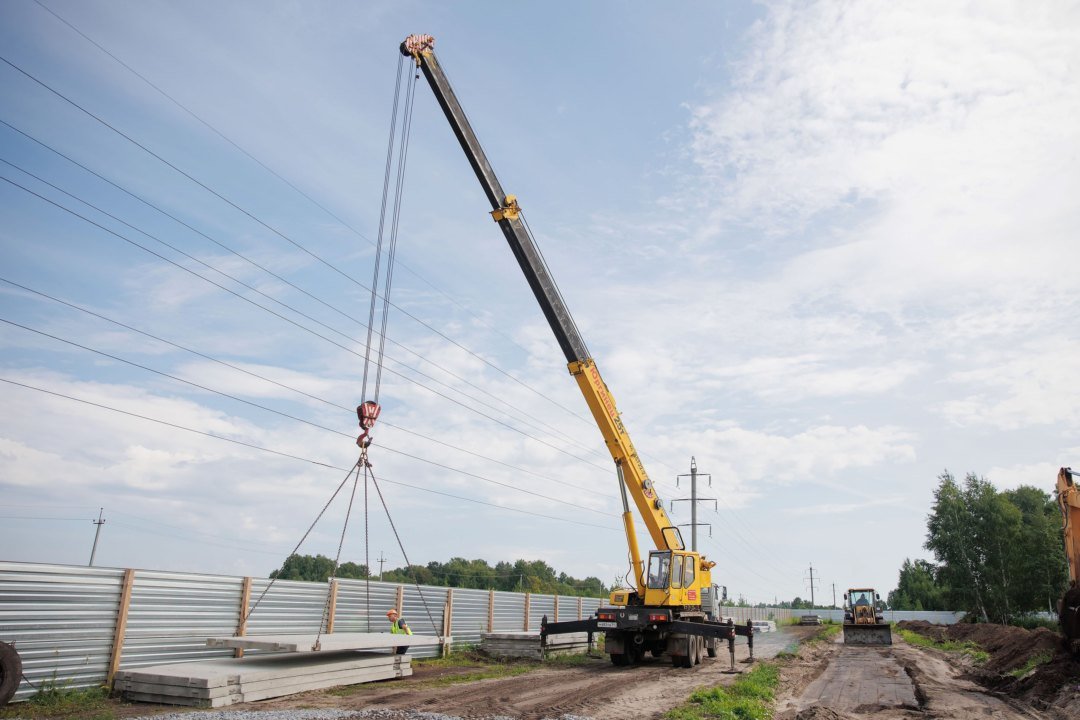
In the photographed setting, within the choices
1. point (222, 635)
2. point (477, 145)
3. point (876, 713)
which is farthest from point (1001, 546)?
point (222, 635)

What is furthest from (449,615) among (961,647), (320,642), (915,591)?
(915,591)

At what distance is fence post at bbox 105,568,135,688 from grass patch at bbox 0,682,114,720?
0.43 m

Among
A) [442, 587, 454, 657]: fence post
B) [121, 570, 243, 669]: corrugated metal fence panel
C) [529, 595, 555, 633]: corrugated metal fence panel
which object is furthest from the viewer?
[529, 595, 555, 633]: corrugated metal fence panel

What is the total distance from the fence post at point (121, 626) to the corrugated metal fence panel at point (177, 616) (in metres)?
Result: 0.11

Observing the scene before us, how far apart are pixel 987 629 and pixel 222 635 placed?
132 feet

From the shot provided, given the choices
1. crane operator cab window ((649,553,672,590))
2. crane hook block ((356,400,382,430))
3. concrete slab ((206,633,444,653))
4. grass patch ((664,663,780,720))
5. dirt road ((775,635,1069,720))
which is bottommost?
dirt road ((775,635,1069,720))

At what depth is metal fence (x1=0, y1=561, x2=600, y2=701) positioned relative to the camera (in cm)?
1090

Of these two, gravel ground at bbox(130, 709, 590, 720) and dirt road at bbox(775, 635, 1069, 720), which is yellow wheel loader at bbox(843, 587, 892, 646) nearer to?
dirt road at bbox(775, 635, 1069, 720)

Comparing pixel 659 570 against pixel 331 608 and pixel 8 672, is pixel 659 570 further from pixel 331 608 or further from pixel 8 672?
pixel 8 672

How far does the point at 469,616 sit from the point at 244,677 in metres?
12.2

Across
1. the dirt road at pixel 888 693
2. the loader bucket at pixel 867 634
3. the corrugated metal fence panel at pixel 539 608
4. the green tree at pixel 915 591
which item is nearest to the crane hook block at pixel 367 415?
the dirt road at pixel 888 693

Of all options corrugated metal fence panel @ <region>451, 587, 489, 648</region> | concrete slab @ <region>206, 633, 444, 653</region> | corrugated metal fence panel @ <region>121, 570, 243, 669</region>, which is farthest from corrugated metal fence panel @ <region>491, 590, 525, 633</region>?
corrugated metal fence panel @ <region>121, 570, 243, 669</region>

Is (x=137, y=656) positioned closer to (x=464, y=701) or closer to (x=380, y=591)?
(x=464, y=701)

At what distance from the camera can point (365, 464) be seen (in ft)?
44.5
